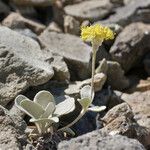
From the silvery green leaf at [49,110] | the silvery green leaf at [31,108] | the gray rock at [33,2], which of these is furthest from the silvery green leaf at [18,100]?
the gray rock at [33,2]

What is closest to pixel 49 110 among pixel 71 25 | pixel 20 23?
pixel 20 23

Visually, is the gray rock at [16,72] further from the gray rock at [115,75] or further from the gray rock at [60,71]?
the gray rock at [115,75]

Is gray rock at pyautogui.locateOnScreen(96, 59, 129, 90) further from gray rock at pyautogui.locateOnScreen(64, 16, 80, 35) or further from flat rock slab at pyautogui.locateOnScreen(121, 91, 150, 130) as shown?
gray rock at pyautogui.locateOnScreen(64, 16, 80, 35)

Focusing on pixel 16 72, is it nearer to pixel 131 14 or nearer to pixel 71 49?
pixel 71 49

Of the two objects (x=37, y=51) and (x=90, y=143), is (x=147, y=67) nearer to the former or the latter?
(x=37, y=51)

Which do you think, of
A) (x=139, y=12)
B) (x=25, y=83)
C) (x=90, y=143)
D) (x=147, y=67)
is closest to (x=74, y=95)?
(x=25, y=83)

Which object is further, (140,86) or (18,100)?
(140,86)
